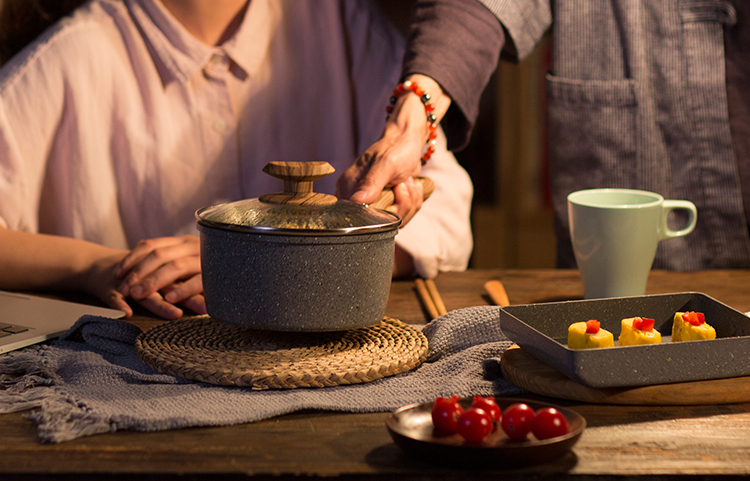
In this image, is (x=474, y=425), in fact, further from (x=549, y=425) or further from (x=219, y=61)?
(x=219, y=61)

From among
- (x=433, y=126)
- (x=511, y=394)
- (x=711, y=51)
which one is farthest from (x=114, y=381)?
(x=711, y=51)

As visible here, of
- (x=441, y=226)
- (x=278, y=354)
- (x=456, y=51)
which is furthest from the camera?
(x=441, y=226)

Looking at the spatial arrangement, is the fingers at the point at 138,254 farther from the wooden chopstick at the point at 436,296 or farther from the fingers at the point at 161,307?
the wooden chopstick at the point at 436,296

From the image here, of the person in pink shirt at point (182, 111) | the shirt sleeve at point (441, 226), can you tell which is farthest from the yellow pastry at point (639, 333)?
the person in pink shirt at point (182, 111)

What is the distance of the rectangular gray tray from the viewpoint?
59 centimetres

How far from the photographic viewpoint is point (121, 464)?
1.65 feet

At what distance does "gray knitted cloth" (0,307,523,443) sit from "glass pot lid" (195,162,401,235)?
0.15m

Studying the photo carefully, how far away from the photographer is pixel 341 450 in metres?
0.53

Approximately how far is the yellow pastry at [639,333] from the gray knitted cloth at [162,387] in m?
0.12

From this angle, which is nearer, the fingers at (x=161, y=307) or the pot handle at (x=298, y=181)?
the pot handle at (x=298, y=181)

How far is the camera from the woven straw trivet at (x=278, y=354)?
65cm

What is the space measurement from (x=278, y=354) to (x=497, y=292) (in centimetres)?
41

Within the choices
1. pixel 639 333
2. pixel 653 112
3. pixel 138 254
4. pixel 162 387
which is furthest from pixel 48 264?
pixel 653 112

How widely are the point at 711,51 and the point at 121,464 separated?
4.69ft
